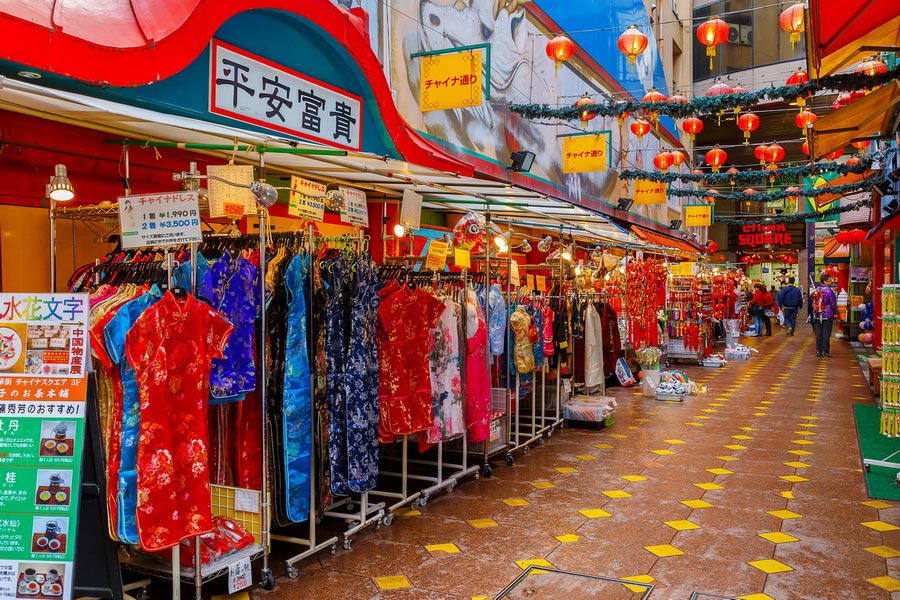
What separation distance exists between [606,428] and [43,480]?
19.8 ft

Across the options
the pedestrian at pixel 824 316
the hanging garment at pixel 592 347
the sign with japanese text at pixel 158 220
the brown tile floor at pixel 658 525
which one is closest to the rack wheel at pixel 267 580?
the brown tile floor at pixel 658 525

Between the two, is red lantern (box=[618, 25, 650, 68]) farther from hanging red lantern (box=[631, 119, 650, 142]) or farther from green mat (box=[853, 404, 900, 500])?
green mat (box=[853, 404, 900, 500])

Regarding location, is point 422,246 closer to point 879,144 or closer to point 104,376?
point 104,376

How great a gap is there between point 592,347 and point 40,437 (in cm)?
613

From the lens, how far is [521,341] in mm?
6273

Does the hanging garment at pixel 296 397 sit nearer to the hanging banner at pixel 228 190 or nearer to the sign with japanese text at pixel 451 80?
the hanging banner at pixel 228 190

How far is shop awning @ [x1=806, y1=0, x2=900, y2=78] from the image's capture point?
4.31m

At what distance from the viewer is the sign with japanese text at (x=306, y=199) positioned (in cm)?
372

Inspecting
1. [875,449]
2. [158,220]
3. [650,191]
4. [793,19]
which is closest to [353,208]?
[158,220]

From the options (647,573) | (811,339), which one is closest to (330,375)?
(647,573)

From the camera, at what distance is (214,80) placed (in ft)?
16.2

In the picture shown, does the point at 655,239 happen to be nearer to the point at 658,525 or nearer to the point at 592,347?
the point at 592,347

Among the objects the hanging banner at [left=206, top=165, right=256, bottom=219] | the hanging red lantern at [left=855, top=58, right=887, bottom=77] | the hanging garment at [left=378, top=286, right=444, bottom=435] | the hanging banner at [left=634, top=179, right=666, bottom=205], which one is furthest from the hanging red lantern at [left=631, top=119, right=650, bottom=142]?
the hanging banner at [left=206, top=165, right=256, bottom=219]

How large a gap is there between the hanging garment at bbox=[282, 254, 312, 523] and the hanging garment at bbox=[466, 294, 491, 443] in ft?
5.95
